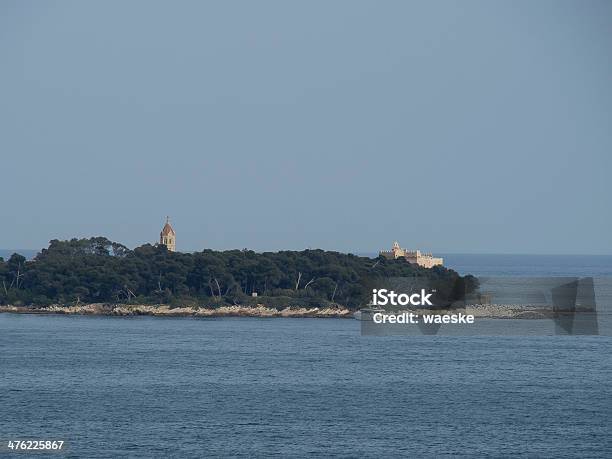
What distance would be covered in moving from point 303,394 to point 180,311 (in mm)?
64910

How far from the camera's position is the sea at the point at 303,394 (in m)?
55.9

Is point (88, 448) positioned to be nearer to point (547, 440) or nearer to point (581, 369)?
point (547, 440)

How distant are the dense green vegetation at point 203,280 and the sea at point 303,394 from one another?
26760 mm

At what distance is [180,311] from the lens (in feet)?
440

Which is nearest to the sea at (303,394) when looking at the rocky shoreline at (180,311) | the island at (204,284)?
the rocky shoreline at (180,311)

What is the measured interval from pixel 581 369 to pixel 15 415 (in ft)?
127

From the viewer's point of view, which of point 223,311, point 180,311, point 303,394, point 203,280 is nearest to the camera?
point 303,394

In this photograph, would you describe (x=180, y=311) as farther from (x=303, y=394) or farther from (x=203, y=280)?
(x=303, y=394)

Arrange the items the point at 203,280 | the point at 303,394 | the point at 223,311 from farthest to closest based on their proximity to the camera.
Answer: the point at 203,280
the point at 223,311
the point at 303,394

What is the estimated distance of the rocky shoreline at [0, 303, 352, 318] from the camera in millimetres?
132750

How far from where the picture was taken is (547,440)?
188 ft

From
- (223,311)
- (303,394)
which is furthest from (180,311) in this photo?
(303,394)

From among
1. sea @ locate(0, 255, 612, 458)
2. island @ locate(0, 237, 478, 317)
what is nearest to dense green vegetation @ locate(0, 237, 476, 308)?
island @ locate(0, 237, 478, 317)

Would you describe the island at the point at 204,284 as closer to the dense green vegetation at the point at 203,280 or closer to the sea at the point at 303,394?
the dense green vegetation at the point at 203,280
